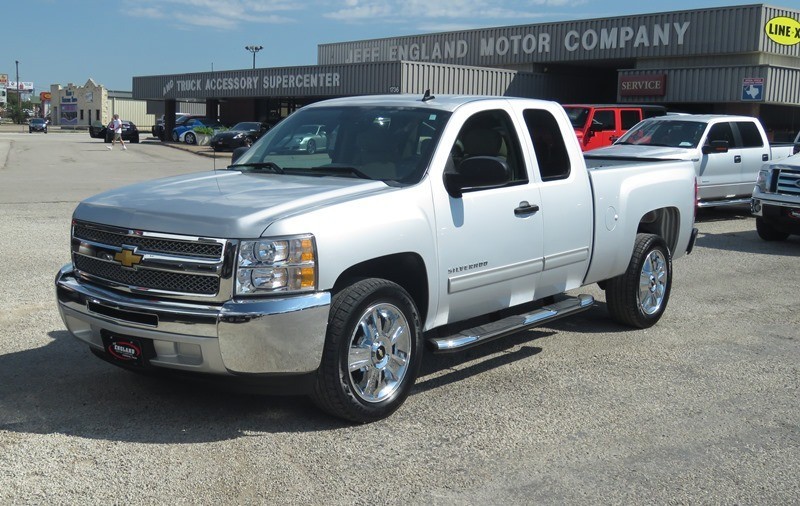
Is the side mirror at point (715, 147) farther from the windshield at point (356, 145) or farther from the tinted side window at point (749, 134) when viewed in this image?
the windshield at point (356, 145)

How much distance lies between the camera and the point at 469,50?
4356cm

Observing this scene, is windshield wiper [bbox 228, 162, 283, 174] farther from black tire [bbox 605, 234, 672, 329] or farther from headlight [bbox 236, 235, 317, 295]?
black tire [bbox 605, 234, 672, 329]

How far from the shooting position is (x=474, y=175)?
222 inches

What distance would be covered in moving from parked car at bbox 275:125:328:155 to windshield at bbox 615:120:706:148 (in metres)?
11.0

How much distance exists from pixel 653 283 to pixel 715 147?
8743 mm

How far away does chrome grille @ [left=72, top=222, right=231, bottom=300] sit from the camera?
474cm

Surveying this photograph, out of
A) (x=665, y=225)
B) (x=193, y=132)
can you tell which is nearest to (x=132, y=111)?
(x=193, y=132)

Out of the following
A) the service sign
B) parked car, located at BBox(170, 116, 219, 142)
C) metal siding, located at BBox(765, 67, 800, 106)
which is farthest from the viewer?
parked car, located at BBox(170, 116, 219, 142)

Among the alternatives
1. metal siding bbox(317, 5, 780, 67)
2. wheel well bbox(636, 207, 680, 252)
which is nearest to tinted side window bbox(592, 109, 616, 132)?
metal siding bbox(317, 5, 780, 67)

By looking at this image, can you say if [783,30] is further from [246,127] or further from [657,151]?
[246,127]

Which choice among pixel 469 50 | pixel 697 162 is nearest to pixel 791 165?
pixel 697 162

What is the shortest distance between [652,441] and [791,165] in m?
9.51

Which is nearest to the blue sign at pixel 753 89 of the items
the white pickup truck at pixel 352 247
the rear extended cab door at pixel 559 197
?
the white pickup truck at pixel 352 247

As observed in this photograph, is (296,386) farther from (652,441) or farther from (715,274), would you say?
(715,274)
